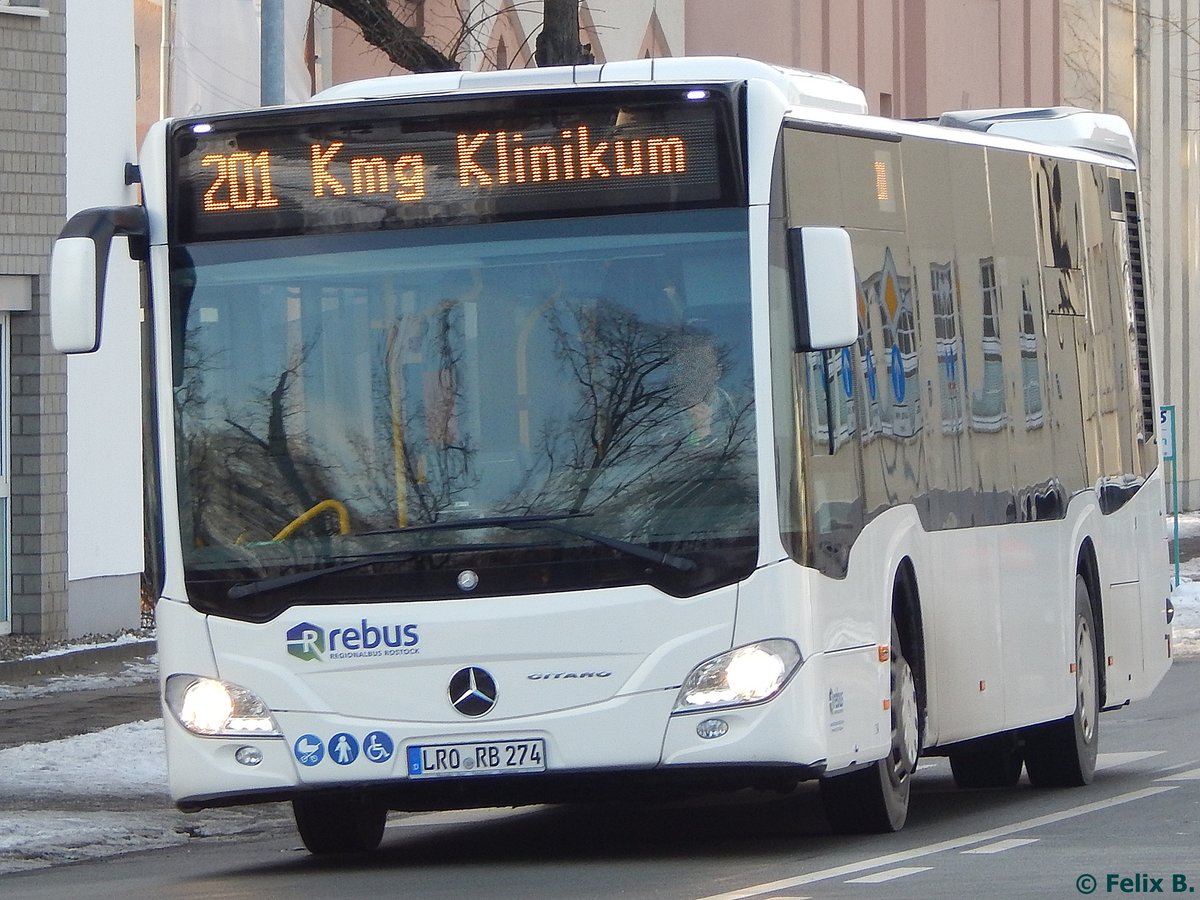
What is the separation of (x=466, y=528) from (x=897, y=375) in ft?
6.95

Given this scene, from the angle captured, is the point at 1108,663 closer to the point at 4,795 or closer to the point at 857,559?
the point at 857,559

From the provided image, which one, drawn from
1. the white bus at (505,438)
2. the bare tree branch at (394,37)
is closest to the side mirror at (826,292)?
the white bus at (505,438)

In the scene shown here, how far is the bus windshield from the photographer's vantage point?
980 cm

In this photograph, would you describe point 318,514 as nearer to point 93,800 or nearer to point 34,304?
point 93,800

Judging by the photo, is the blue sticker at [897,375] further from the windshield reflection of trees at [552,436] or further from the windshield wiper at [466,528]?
the windshield wiper at [466,528]

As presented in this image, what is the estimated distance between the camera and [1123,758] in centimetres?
1534

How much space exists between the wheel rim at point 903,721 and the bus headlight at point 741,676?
1199mm

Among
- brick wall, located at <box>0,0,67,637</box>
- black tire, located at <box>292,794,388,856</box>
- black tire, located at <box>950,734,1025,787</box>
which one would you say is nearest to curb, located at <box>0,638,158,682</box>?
brick wall, located at <box>0,0,67,637</box>

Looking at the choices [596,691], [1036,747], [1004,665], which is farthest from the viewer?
[1036,747]

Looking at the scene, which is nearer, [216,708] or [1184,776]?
[216,708]

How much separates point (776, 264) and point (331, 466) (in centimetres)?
171

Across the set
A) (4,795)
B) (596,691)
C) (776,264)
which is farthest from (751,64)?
(4,795)

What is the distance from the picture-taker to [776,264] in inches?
388

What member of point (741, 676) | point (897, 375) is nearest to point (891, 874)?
point (741, 676)
